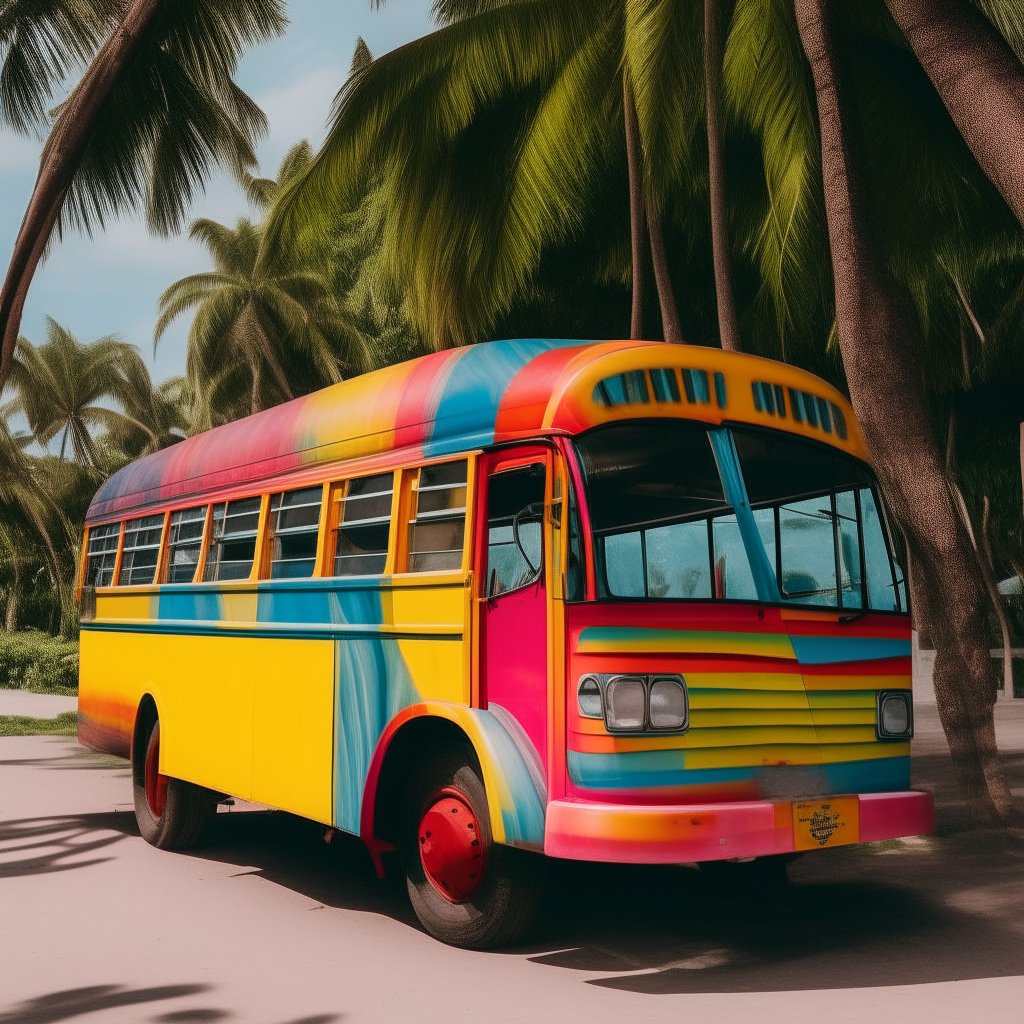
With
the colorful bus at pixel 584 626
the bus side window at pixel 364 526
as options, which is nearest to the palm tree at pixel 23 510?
the colorful bus at pixel 584 626

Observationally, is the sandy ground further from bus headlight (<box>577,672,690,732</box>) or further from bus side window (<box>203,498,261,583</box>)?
bus headlight (<box>577,672,690,732</box>)

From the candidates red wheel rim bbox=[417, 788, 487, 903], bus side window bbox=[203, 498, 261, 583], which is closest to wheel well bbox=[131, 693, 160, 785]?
bus side window bbox=[203, 498, 261, 583]

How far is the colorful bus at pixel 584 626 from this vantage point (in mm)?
5844

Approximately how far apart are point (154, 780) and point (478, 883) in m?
4.44

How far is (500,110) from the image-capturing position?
53.9 feet

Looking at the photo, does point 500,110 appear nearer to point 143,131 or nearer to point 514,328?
point 143,131

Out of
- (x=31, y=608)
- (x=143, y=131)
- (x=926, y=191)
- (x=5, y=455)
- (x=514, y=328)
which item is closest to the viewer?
(x=926, y=191)

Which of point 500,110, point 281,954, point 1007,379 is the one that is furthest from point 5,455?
point 281,954

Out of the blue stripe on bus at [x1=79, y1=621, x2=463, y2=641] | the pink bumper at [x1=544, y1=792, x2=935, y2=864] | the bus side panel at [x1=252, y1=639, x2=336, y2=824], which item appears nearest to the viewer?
the pink bumper at [x1=544, y1=792, x2=935, y2=864]

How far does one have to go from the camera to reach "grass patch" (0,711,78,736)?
20.0 metres

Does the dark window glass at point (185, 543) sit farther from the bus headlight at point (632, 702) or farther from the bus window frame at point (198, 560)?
the bus headlight at point (632, 702)

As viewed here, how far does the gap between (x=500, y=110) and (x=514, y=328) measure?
5761 mm

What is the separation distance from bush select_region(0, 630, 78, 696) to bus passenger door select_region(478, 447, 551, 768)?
24.9m

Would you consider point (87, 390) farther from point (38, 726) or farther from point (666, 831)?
point (666, 831)
